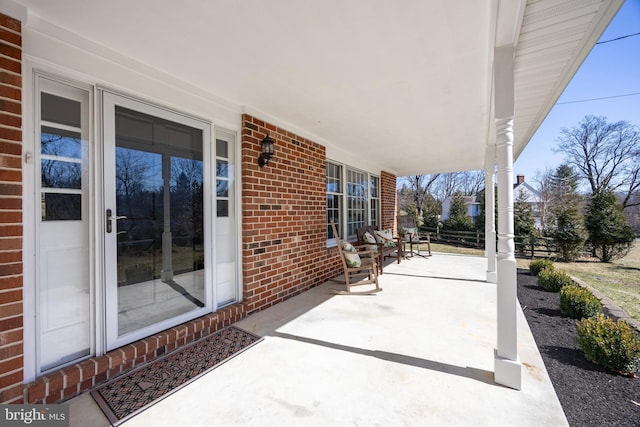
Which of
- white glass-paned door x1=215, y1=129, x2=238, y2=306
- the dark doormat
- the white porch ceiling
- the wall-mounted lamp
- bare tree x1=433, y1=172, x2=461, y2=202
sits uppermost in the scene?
bare tree x1=433, y1=172, x2=461, y2=202

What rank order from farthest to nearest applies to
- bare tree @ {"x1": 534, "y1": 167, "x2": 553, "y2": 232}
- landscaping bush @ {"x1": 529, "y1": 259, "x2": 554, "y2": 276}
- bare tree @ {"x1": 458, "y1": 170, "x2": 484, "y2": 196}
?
bare tree @ {"x1": 458, "y1": 170, "x2": 484, "y2": 196}, bare tree @ {"x1": 534, "y1": 167, "x2": 553, "y2": 232}, landscaping bush @ {"x1": 529, "y1": 259, "x2": 554, "y2": 276}

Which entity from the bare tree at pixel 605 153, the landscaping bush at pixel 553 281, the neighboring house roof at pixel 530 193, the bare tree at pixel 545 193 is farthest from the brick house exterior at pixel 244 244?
the bare tree at pixel 605 153

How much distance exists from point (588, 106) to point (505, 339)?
347 inches

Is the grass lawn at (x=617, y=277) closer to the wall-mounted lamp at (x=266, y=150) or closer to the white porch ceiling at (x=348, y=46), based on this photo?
the white porch ceiling at (x=348, y=46)

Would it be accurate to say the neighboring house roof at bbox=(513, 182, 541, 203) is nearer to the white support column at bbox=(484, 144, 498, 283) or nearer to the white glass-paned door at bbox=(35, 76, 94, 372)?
the white support column at bbox=(484, 144, 498, 283)

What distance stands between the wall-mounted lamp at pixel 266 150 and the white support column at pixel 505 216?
2310 mm

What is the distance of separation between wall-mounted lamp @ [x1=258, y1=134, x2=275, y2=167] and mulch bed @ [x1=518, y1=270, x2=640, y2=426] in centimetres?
334

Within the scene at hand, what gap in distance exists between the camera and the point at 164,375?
203cm

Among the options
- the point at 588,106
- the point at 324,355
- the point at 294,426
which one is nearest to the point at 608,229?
the point at 588,106

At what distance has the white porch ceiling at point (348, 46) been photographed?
5.24ft

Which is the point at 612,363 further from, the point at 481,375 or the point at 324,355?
the point at 324,355

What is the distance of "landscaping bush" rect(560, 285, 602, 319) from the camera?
2934mm

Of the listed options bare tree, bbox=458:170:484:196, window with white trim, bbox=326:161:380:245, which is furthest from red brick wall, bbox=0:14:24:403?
bare tree, bbox=458:170:484:196

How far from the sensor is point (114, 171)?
212 cm
